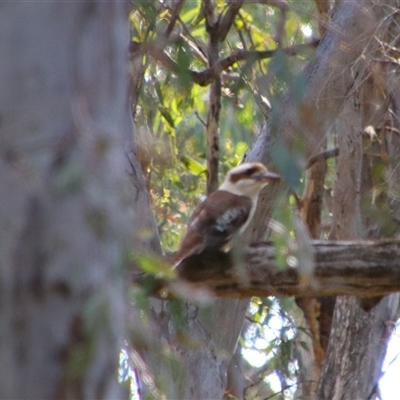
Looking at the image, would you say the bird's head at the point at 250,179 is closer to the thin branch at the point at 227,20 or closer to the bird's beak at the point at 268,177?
the bird's beak at the point at 268,177

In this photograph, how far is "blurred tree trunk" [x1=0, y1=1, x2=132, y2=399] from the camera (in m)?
1.54

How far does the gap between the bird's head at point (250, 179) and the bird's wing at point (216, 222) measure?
51mm

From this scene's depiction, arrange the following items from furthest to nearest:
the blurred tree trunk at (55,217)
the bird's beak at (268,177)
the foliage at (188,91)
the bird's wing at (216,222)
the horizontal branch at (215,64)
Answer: the bird's beak at (268,177) < the bird's wing at (216,222) < the foliage at (188,91) < the horizontal branch at (215,64) < the blurred tree trunk at (55,217)

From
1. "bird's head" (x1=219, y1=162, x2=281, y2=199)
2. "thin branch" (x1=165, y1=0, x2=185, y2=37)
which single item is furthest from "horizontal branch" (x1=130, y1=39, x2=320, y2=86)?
"bird's head" (x1=219, y1=162, x2=281, y2=199)

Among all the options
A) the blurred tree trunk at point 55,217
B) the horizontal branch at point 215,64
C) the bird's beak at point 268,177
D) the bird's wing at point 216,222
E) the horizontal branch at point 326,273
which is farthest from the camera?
the bird's beak at point 268,177

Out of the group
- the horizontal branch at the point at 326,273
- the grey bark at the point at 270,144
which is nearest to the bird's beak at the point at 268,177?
the grey bark at the point at 270,144

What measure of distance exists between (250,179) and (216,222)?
251 mm

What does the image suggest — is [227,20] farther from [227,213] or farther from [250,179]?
[227,213]

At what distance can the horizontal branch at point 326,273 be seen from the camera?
3.04m

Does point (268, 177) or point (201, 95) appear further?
point (201, 95)

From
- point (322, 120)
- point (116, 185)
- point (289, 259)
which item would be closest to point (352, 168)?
point (322, 120)

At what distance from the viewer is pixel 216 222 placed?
12.2 ft

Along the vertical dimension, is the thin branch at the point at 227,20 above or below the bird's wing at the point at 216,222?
above

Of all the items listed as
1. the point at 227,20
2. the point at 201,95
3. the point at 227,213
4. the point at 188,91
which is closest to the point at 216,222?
the point at 227,213
